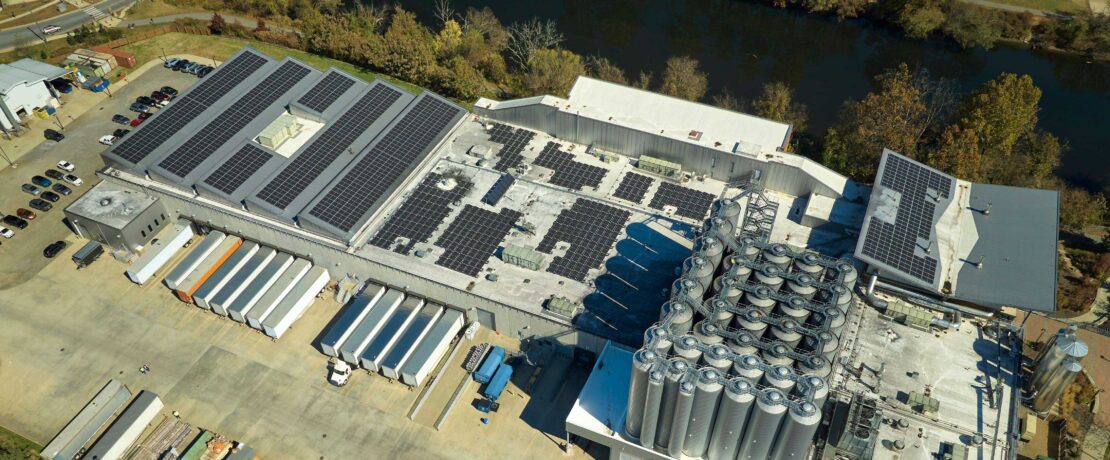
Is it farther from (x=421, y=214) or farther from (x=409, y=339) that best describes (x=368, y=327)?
(x=421, y=214)

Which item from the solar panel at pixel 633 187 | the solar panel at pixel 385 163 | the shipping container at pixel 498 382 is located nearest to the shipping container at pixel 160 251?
the solar panel at pixel 385 163

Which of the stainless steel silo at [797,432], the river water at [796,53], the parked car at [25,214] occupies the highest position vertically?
Answer: the river water at [796,53]

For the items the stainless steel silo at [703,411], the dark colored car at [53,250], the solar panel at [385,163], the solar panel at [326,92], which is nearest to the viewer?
the stainless steel silo at [703,411]

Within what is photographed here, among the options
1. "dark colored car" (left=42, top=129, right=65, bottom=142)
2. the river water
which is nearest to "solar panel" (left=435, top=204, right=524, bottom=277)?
the river water

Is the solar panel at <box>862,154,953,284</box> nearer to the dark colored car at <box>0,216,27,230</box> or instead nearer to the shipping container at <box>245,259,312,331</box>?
the shipping container at <box>245,259,312,331</box>

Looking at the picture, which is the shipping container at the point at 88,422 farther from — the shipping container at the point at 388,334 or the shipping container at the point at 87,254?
the shipping container at the point at 388,334

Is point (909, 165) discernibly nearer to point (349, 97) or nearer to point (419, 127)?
point (419, 127)

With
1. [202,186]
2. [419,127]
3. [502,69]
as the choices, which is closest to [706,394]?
[419,127]

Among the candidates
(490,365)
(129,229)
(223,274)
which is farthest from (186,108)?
(490,365)
